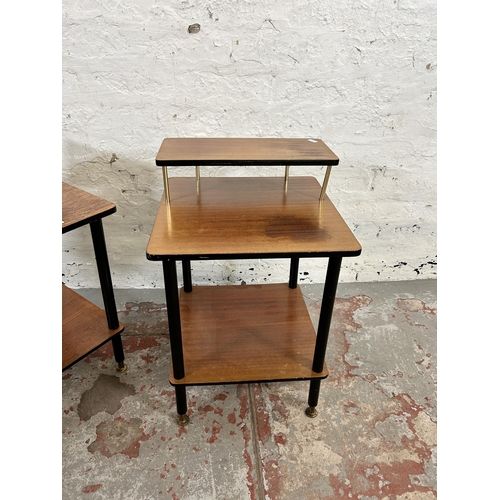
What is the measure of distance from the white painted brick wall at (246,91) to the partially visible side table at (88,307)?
411mm

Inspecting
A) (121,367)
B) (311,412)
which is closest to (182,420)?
(121,367)

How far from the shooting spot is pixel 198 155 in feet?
4.17

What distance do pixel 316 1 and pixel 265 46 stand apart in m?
0.26

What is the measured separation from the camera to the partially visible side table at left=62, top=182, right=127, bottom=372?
130 centimetres

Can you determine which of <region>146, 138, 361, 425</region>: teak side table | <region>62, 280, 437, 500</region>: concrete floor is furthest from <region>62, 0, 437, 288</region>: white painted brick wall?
<region>62, 280, 437, 500</region>: concrete floor

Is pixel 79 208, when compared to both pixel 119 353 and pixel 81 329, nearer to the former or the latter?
pixel 81 329

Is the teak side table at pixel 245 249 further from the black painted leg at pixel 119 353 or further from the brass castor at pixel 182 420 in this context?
the black painted leg at pixel 119 353

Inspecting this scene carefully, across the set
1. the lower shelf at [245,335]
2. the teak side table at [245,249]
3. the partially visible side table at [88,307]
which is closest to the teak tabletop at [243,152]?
the teak side table at [245,249]

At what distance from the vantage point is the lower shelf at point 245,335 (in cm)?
146

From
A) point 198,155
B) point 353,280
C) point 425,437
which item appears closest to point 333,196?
point 353,280

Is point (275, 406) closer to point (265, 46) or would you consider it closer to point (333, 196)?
point (333, 196)

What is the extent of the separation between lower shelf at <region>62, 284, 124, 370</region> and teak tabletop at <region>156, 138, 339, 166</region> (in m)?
0.78

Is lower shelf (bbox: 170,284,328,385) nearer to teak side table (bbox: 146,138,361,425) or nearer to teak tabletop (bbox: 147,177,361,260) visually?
teak side table (bbox: 146,138,361,425)
